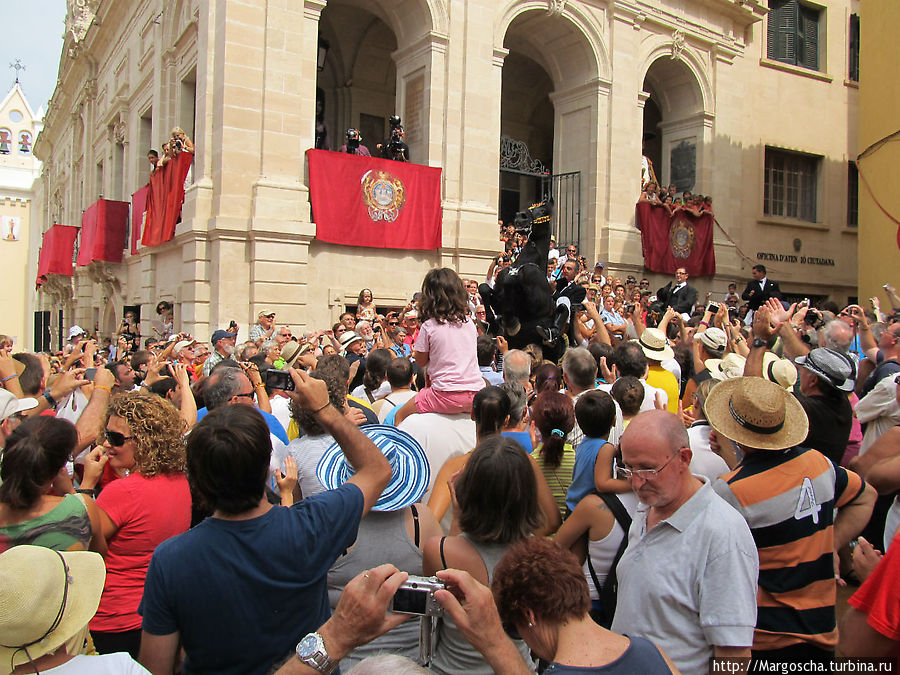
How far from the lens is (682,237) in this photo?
18.6m

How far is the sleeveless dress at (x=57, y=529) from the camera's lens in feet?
8.34

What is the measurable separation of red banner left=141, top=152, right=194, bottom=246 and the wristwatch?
13.9m

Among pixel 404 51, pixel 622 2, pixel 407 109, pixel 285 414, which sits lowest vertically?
pixel 285 414

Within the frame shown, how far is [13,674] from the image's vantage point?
175 centimetres

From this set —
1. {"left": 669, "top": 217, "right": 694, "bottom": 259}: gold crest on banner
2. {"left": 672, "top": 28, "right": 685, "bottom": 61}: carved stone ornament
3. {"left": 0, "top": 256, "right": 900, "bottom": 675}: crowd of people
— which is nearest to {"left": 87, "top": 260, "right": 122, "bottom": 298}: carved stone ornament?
{"left": 669, "top": 217, "right": 694, "bottom": 259}: gold crest on banner

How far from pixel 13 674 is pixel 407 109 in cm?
1527

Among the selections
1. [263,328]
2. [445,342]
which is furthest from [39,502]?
[263,328]

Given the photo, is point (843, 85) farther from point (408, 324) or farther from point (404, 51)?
point (408, 324)

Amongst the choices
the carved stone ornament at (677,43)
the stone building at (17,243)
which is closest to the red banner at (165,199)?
the carved stone ornament at (677,43)

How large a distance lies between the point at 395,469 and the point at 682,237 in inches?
688

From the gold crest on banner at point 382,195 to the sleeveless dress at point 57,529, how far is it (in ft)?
37.7

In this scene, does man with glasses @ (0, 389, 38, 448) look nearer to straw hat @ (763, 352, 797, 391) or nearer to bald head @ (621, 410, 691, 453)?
bald head @ (621, 410, 691, 453)

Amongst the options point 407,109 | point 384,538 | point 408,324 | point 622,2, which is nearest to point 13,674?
point 384,538

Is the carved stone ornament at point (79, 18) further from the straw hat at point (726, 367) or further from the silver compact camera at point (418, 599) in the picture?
the silver compact camera at point (418, 599)
